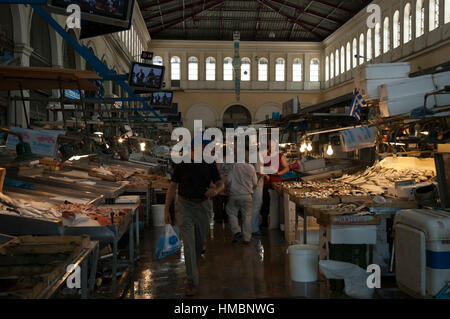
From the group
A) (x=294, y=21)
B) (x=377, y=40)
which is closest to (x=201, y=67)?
(x=294, y=21)

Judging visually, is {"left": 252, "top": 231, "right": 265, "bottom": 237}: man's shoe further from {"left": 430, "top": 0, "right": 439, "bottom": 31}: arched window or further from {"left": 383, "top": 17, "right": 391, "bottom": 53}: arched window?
{"left": 383, "top": 17, "right": 391, "bottom": 53}: arched window

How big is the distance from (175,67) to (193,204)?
35.7 meters

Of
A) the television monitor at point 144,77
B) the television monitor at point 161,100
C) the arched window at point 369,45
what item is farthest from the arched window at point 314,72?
the television monitor at point 144,77

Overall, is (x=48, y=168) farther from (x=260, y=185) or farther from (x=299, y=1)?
(x=299, y=1)

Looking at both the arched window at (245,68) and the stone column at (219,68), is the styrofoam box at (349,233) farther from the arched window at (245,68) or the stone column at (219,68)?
the arched window at (245,68)

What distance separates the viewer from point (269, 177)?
1050 centimetres

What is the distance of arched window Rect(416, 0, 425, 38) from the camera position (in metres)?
22.5

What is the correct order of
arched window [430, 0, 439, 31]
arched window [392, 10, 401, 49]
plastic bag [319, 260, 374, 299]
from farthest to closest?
arched window [392, 10, 401, 49] → arched window [430, 0, 439, 31] → plastic bag [319, 260, 374, 299]

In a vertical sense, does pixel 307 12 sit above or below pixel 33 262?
above

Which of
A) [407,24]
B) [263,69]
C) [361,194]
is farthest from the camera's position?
[263,69]

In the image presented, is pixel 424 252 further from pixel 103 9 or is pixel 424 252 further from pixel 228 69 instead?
pixel 228 69

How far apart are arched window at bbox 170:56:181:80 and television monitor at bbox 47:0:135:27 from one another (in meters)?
36.0

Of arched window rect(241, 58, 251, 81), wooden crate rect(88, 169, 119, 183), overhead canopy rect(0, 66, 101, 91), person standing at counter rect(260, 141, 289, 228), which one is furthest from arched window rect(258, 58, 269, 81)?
overhead canopy rect(0, 66, 101, 91)

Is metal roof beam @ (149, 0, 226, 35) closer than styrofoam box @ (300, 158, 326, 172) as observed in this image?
No
